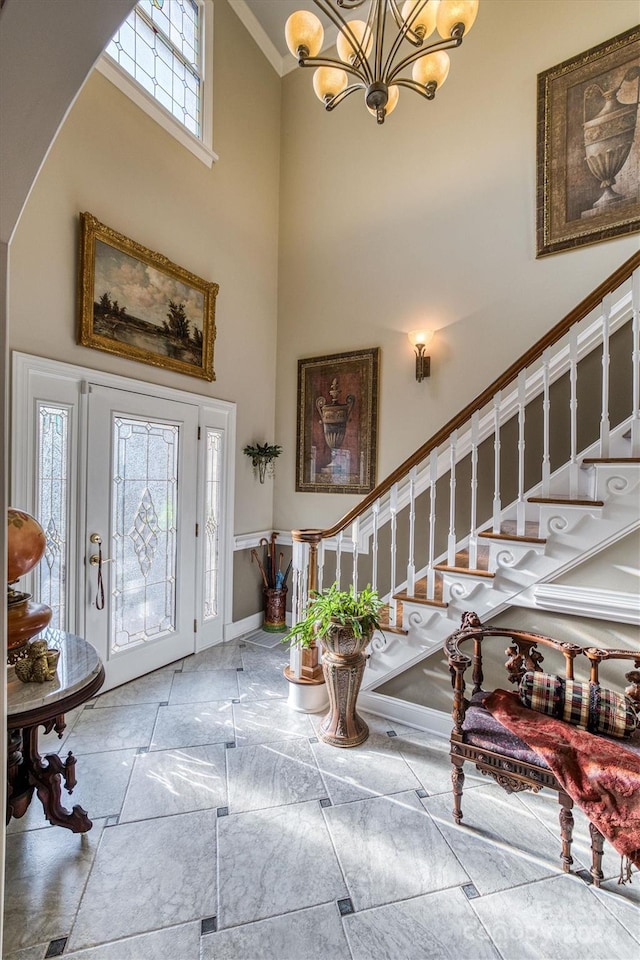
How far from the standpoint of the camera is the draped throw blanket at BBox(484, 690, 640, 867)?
1.49 meters

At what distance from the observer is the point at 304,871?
1688 millimetres

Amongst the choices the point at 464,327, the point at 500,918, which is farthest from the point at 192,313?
the point at 500,918

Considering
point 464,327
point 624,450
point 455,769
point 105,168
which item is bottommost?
point 455,769

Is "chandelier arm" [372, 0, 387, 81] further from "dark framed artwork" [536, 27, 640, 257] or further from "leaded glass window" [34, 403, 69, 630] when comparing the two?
"leaded glass window" [34, 403, 69, 630]

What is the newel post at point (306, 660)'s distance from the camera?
286 cm

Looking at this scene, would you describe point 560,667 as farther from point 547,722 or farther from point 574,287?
point 574,287

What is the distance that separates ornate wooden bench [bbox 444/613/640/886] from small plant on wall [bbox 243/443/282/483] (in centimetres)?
271

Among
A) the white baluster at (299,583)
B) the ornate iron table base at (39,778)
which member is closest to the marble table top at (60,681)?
the ornate iron table base at (39,778)

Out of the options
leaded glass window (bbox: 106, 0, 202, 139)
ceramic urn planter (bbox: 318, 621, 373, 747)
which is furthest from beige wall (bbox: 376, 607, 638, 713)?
leaded glass window (bbox: 106, 0, 202, 139)

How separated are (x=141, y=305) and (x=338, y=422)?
78.3 inches

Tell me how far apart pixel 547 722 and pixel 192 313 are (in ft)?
12.3

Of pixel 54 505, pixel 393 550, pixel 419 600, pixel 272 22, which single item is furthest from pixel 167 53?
pixel 419 600

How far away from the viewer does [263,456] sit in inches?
172

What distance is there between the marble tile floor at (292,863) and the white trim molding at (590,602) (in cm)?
96
